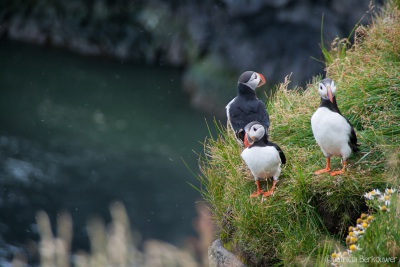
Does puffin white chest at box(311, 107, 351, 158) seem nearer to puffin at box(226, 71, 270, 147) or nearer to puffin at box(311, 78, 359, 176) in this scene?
puffin at box(311, 78, 359, 176)

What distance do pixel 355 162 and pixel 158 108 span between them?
8.98 meters

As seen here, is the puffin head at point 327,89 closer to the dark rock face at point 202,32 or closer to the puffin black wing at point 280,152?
the puffin black wing at point 280,152

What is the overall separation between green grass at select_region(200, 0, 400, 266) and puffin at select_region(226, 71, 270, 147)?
9.9 inches

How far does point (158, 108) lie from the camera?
1295 cm

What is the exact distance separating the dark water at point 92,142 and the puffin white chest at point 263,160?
5312 mm

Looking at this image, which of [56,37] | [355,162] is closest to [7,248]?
[355,162]

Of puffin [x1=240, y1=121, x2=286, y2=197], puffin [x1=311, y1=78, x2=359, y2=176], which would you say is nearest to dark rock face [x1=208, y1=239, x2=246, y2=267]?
puffin [x1=240, y1=121, x2=286, y2=197]

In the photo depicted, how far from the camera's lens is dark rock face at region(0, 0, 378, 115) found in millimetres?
A: 12117

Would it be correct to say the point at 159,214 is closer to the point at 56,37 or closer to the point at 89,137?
the point at 89,137

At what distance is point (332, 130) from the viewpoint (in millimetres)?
3869

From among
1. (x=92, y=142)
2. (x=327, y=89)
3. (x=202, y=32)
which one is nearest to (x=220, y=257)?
(x=327, y=89)

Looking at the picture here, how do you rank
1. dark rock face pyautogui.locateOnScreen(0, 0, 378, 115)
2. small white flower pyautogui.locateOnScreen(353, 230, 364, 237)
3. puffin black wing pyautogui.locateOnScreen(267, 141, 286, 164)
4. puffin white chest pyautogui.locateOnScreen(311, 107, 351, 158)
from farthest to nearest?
dark rock face pyautogui.locateOnScreen(0, 0, 378, 115)
puffin black wing pyautogui.locateOnScreen(267, 141, 286, 164)
puffin white chest pyautogui.locateOnScreen(311, 107, 351, 158)
small white flower pyautogui.locateOnScreen(353, 230, 364, 237)

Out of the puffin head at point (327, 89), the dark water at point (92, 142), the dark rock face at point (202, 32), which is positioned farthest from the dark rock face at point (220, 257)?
the dark rock face at point (202, 32)

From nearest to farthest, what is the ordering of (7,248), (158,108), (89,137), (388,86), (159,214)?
(388,86)
(7,248)
(159,214)
(89,137)
(158,108)
